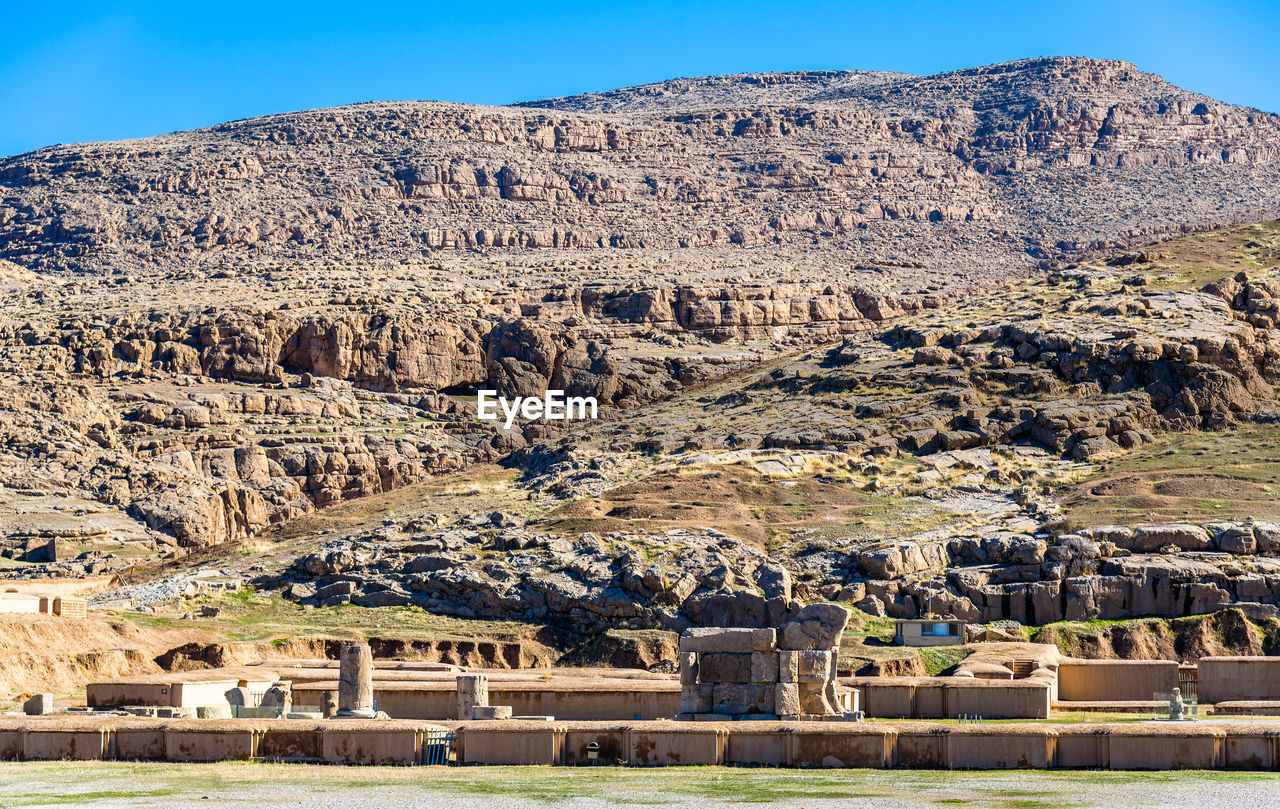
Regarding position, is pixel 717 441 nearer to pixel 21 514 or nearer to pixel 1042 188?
pixel 21 514

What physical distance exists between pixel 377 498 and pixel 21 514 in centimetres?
1537

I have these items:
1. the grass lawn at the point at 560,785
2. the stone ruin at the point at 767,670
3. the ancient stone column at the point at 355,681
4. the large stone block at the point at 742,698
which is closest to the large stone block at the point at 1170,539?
the stone ruin at the point at 767,670

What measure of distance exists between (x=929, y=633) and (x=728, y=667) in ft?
66.6

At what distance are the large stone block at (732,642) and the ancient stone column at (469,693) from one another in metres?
4.73

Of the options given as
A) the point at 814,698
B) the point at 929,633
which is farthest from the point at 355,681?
the point at 929,633

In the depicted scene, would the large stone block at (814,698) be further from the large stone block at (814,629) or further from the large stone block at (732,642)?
the large stone block at (732,642)


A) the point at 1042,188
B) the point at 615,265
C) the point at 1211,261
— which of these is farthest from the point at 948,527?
the point at 1042,188

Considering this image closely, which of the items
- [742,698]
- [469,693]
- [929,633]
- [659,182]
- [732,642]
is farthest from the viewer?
[659,182]

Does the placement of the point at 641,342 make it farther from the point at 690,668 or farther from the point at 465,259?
the point at 690,668

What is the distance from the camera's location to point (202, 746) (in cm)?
3022

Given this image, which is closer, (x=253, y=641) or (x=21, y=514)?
(x=253, y=641)

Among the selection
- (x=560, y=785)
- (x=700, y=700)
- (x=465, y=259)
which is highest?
(x=465, y=259)

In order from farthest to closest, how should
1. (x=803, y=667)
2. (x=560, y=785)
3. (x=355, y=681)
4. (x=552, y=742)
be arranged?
(x=355, y=681), (x=803, y=667), (x=552, y=742), (x=560, y=785)

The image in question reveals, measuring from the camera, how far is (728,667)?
114 feet
